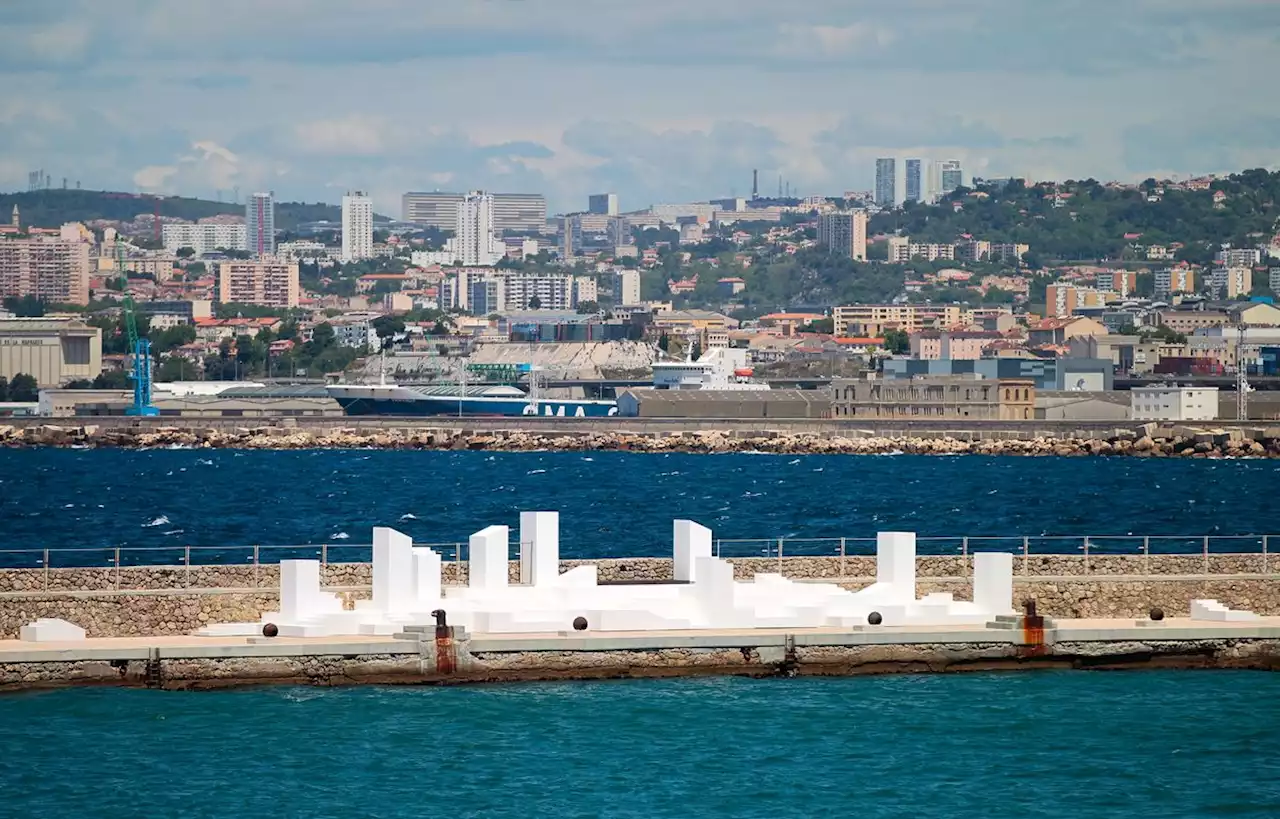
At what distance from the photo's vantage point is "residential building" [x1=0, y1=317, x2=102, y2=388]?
15488 cm

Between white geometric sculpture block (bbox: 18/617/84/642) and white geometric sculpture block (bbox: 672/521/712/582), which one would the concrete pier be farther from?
white geometric sculpture block (bbox: 672/521/712/582)

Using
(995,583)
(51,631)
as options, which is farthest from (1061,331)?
(51,631)

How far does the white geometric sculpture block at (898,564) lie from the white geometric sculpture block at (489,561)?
3.84 metres

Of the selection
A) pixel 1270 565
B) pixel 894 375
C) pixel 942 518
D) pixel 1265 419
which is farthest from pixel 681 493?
pixel 894 375

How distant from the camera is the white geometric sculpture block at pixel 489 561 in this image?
74.6 feet

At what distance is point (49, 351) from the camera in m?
156

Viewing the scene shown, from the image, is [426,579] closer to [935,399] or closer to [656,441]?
[656,441]

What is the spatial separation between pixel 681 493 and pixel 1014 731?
120 feet

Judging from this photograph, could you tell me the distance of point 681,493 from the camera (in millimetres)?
56406

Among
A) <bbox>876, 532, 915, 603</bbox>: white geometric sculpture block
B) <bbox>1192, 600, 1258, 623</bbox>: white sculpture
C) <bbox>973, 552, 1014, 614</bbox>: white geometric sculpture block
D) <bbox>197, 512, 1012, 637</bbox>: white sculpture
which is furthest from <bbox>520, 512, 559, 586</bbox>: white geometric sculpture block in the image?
<bbox>1192, 600, 1258, 623</bbox>: white sculpture

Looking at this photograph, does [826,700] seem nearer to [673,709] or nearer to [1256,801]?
[673,709]

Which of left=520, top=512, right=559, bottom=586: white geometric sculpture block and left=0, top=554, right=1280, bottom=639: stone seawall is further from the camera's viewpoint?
left=520, top=512, right=559, bottom=586: white geometric sculpture block

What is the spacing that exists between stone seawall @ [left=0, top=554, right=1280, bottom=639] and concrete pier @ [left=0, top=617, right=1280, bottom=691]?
613 mm

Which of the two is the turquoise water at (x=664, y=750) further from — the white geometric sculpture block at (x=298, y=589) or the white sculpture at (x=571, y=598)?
the white geometric sculpture block at (x=298, y=589)
